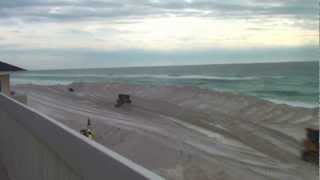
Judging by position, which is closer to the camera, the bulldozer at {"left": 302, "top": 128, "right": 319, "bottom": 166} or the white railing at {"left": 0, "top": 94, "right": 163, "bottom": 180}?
the white railing at {"left": 0, "top": 94, "right": 163, "bottom": 180}

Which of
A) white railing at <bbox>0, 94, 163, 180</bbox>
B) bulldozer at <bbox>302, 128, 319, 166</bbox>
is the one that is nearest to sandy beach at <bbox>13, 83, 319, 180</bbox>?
bulldozer at <bbox>302, 128, 319, 166</bbox>

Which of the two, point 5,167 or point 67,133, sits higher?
point 67,133

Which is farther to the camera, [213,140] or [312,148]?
[213,140]

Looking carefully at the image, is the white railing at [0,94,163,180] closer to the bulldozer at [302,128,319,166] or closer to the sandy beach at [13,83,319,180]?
the sandy beach at [13,83,319,180]

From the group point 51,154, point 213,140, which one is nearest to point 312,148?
point 213,140

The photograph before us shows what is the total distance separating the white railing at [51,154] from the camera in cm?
259

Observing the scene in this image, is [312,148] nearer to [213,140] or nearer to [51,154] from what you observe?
[213,140]

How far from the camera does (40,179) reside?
4.58 metres

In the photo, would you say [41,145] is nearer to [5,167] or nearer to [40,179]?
[40,179]

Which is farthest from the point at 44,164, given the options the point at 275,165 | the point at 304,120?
the point at 304,120

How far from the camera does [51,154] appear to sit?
13.5ft

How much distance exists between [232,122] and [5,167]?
28.1 meters

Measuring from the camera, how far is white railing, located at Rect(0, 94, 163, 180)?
2.59 m

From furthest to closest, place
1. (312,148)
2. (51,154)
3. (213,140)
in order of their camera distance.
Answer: (213,140)
(312,148)
(51,154)
